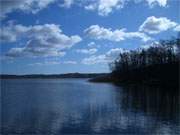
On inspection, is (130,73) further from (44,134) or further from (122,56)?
(44,134)

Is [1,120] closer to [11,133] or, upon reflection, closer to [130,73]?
[11,133]

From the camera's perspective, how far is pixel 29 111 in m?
25.7

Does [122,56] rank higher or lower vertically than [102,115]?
higher

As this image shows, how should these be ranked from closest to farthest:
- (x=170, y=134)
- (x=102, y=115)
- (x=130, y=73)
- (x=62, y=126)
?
1. (x=170, y=134)
2. (x=62, y=126)
3. (x=102, y=115)
4. (x=130, y=73)

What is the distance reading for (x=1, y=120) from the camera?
832 inches

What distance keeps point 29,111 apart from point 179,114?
10.5 m

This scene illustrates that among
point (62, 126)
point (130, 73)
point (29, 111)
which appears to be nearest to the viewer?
point (62, 126)

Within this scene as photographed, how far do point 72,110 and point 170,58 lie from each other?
47.1 meters

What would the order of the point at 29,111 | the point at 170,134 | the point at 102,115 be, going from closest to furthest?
the point at 170,134
the point at 102,115
the point at 29,111

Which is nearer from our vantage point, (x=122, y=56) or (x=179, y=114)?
(x=179, y=114)

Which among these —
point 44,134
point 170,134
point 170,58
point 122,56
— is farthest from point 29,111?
point 122,56

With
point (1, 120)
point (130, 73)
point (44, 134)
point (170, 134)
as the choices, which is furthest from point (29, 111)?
point (130, 73)

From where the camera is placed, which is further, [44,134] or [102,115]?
[102,115]

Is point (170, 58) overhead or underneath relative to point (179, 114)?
overhead
